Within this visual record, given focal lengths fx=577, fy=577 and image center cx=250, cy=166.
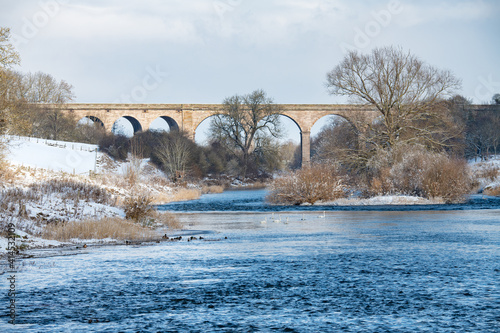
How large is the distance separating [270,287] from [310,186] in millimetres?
19930

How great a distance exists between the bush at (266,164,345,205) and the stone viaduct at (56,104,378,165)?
33.3 m

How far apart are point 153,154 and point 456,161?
29.7m

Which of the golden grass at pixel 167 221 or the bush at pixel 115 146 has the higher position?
the bush at pixel 115 146

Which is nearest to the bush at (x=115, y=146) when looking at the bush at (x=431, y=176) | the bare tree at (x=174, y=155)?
the bare tree at (x=174, y=155)

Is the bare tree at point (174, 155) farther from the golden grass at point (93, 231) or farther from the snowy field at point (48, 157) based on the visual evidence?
the golden grass at point (93, 231)

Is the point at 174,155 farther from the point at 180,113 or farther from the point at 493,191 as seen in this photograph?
the point at 493,191

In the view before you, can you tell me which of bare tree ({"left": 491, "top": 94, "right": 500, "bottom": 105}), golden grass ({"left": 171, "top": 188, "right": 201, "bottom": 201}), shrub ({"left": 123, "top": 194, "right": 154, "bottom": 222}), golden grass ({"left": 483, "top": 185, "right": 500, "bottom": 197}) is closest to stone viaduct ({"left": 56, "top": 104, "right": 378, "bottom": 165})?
bare tree ({"left": 491, "top": 94, "right": 500, "bottom": 105})

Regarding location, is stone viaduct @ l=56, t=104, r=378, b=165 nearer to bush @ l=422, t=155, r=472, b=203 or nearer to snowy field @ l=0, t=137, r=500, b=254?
snowy field @ l=0, t=137, r=500, b=254

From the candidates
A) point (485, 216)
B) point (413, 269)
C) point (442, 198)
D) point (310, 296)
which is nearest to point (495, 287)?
point (413, 269)

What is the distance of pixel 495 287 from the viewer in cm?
647

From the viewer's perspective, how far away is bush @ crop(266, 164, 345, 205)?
26453 mm

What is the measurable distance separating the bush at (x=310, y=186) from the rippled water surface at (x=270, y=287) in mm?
14655

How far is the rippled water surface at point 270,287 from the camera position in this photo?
5.11 metres

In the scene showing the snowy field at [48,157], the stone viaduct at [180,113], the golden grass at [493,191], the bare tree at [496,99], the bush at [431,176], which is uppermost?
the bare tree at [496,99]
